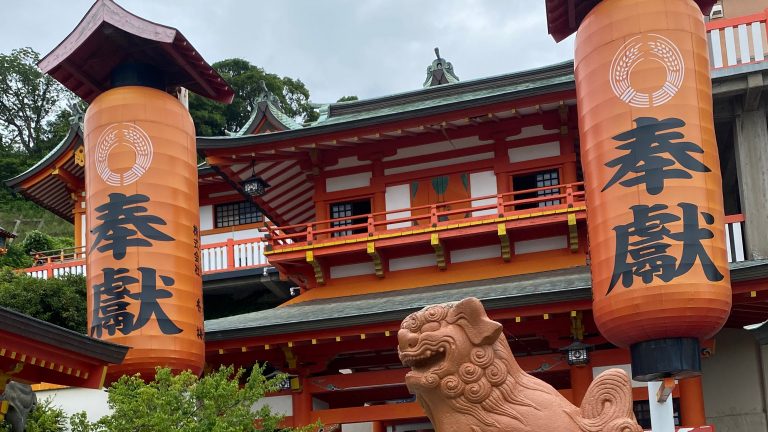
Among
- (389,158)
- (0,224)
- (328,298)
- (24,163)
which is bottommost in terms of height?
(328,298)

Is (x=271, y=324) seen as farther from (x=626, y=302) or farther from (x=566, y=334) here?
(x=626, y=302)

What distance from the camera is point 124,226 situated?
51.6ft

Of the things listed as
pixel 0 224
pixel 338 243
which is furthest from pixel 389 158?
pixel 0 224

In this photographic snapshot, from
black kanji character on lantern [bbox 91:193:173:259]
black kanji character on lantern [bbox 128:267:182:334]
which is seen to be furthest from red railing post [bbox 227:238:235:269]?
black kanji character on lantern [bbox 128:267:182:334]

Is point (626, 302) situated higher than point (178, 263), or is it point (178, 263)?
point (178, 263)

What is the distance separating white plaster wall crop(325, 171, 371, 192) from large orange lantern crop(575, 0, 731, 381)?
23.6ft

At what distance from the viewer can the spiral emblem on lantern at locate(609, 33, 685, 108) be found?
43.9 feet

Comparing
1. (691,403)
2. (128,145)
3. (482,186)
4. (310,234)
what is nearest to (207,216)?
(310,234)

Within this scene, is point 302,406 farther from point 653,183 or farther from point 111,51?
point 653,183

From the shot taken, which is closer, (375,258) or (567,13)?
(567,13)

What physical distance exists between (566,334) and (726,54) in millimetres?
5338

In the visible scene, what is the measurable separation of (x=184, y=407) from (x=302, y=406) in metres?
4.75

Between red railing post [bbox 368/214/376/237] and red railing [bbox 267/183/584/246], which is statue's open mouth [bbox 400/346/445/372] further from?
red railing post [bbox 368/214/376/237]

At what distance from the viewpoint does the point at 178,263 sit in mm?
15883
